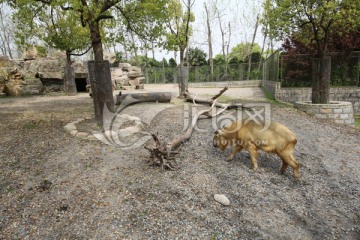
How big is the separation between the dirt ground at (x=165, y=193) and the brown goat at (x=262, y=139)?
0.40 meters

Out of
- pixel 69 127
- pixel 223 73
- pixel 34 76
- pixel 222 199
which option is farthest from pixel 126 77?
pixel 222 199

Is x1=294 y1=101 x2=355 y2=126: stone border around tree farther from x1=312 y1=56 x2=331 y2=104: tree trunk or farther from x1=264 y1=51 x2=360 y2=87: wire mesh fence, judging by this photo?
x1=264 y1=51 x2=360 y2=87: wire mesh fence

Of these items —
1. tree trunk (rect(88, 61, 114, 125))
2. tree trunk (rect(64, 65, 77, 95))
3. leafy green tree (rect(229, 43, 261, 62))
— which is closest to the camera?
tree trunk (rect(88, 61, 114, 125))

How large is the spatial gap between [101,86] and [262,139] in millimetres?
4571

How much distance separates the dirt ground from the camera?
11.3ft

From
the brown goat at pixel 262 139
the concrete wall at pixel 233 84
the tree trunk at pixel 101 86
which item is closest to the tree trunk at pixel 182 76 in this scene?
the tree trunk at pixel 101 86

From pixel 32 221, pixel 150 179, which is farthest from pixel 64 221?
pixel 150 179

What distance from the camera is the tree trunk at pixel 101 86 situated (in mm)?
6812

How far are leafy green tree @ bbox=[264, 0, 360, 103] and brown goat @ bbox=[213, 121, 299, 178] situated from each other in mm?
6548

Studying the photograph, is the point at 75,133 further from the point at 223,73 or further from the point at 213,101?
the point at 223,73

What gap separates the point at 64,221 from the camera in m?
3.56

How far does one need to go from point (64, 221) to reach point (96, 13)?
5.07m

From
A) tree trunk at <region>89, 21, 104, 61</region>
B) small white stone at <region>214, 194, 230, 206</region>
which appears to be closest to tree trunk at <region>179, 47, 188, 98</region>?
tree trunk at <region>89, 21, 104, 61</region>

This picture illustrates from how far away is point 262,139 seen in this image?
4473 mm
